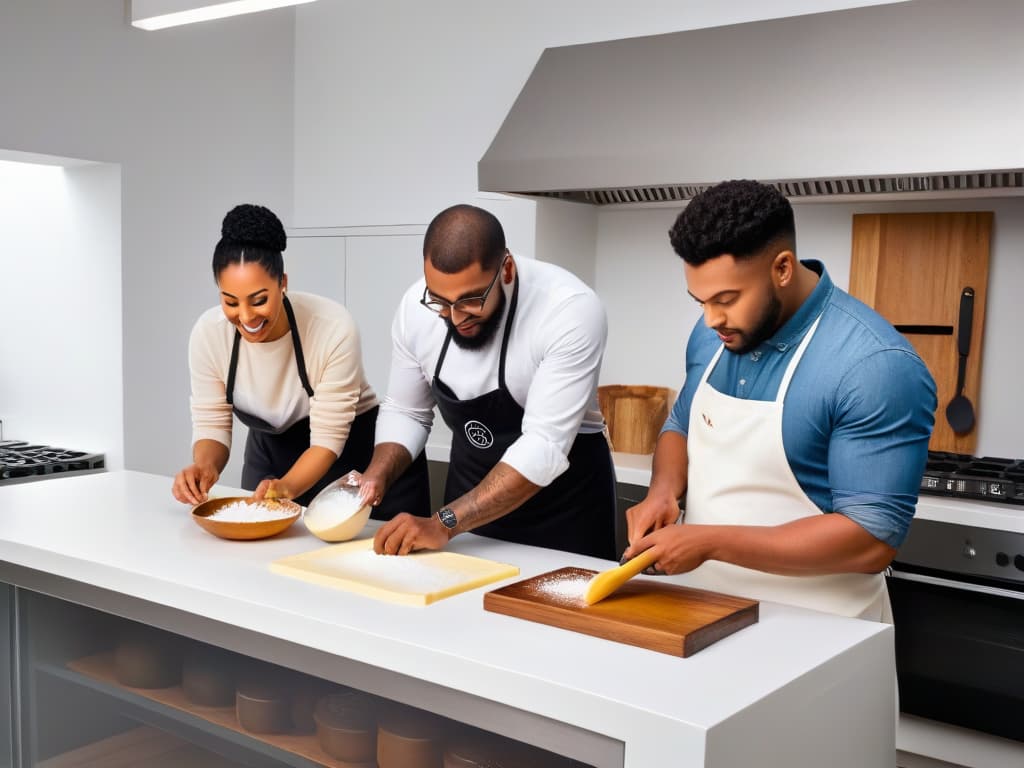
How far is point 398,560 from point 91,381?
2.32 metres

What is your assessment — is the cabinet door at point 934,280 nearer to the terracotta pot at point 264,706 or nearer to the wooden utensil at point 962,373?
the wooden utensil at point 962,373

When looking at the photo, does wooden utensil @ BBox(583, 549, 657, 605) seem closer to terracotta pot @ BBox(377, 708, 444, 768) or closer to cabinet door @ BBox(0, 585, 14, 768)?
terracotta pot @ BBox(377, 708, 444, 768)

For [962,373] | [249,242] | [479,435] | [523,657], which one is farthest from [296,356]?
[962,373]

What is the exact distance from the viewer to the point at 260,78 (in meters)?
3.95

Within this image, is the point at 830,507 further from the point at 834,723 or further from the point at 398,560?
the point at 398,560

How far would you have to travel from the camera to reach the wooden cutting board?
121 cm

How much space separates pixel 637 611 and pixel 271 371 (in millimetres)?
1200

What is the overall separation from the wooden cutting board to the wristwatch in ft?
0.91

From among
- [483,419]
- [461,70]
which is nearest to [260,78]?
[461,70]

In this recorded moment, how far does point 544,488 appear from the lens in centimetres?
215

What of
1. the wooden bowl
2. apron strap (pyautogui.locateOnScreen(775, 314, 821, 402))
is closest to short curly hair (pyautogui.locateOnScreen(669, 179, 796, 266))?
apron strap (pyautogui.locateOnScreen(775, 314, 821, 402))

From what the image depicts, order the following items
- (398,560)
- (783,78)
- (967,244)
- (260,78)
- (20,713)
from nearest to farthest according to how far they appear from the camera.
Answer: (398,560) → (20,713) → (783,78) → (967,244) → (260,78)

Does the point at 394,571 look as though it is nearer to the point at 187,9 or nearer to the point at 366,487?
the point at 366,487

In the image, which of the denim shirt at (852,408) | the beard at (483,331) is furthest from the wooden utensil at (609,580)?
the beard at (483,331)
